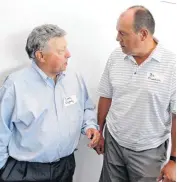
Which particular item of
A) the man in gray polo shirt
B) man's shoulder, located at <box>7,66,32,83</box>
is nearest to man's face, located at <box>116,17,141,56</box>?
the man in gray polo shirt

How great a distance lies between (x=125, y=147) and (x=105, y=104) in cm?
34

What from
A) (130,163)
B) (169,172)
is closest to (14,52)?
(130,163)

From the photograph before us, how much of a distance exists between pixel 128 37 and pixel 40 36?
20.1 inches

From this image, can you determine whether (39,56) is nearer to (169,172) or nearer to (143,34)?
(143,34)

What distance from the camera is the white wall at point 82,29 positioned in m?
1.86

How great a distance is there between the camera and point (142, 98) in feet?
5.67

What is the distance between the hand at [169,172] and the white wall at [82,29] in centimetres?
74

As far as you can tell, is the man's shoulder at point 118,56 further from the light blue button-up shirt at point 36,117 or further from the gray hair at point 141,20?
the light blue button-up shirt at point 36,117

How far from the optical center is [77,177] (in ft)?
7.82

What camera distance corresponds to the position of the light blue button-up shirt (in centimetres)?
171

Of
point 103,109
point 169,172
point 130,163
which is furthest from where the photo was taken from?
point 103,109

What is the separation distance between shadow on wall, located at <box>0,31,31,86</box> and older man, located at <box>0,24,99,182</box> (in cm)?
15

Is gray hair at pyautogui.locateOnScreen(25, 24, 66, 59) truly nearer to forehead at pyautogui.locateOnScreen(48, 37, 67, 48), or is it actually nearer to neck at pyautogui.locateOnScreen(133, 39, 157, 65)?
forehead at pyautogui.locateOnScreen(48, 37, 67, 48)

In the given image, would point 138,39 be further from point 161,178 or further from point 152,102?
point 161,178
